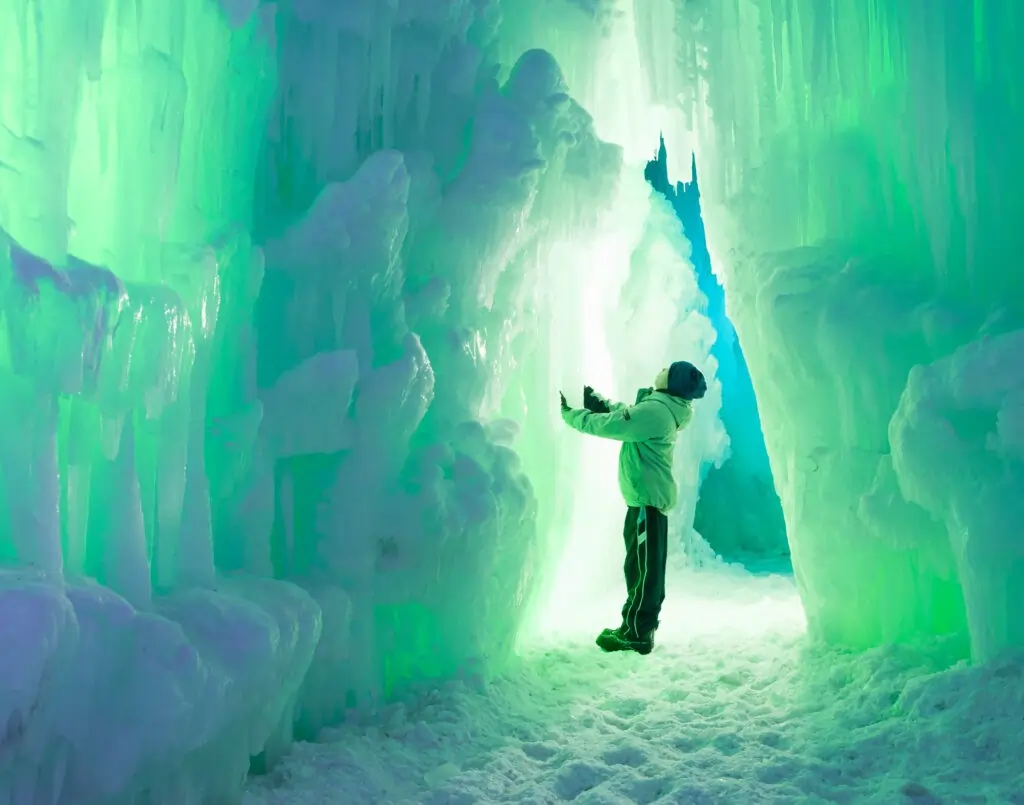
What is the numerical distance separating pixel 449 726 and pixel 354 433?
1.69 meters

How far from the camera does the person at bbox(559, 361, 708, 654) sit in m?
6.31

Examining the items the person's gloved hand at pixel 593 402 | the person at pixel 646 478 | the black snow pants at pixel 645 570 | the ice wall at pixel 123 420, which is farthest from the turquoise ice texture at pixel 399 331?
the black snow pants at pixel 645 570

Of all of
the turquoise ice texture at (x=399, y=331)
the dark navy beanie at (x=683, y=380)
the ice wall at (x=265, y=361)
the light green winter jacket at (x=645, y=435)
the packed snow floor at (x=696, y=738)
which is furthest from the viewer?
the dark navy beanie at (x=683, y=380)

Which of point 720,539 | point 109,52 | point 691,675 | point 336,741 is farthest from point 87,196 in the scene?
point 720,539

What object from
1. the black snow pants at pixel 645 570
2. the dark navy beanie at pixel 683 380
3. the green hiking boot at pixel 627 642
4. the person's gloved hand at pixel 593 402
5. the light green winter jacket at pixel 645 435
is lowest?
the green hiking boot at pixel 627 642

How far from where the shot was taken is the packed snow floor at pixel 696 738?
12.9 feet

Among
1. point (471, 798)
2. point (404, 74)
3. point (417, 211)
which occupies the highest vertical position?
point (404, 74)

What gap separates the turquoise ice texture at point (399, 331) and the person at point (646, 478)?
2.00 ft

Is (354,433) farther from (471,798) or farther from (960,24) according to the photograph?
(960,24)

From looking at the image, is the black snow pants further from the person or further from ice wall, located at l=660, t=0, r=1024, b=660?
ice wall, located at l=660, t=0, r=1024, b=660

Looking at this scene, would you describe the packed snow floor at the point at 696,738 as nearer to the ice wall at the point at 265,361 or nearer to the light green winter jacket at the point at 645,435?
the ice wall at the point at 265,361

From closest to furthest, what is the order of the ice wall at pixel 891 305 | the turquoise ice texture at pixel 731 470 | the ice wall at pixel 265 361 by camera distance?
the ice wall at pixel 265 361, the ice wall at pixel 891 305, the turquoise ice texture at pixel 731 470

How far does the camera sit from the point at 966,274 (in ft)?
17.4

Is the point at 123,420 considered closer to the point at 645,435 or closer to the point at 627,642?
the point at 645,435
